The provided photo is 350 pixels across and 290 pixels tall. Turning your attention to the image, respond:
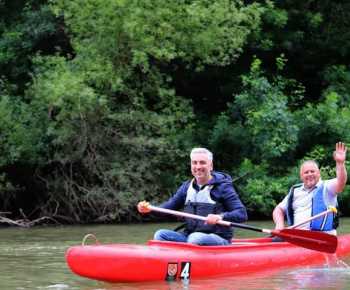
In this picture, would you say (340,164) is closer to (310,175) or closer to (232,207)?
(310,175)

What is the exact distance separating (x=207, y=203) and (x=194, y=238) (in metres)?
0.37

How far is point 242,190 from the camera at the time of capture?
1689 centimetres

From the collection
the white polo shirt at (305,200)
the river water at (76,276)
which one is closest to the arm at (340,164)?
the white polo shirt at (305,200)

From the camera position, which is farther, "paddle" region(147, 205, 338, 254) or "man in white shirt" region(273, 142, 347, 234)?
"man in white shirt" region(273, 142, 347, 234)

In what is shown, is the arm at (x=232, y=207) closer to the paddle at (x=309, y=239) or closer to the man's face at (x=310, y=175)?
the paddle at (x=309, y=239)

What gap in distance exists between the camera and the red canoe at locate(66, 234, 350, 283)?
24.8 ft

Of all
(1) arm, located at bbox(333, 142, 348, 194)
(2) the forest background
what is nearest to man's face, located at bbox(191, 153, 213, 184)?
(1) arm, located at bbox(333, 142, 348, 194)

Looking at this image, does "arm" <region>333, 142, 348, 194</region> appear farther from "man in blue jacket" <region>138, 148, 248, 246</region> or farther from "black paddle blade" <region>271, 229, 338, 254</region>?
"man in blue jacket" <region>138, 148, 248, 246</region>

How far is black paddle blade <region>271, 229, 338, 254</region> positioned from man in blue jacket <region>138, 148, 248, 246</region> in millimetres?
703

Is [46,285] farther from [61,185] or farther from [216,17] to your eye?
[216,17]

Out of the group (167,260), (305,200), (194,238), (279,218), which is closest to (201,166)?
(194,238)

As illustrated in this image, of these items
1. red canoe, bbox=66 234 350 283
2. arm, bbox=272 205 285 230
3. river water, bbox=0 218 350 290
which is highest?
arm, bbox=272 205 285 230

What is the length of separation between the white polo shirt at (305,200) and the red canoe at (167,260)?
572 mm

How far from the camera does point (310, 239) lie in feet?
28.6
